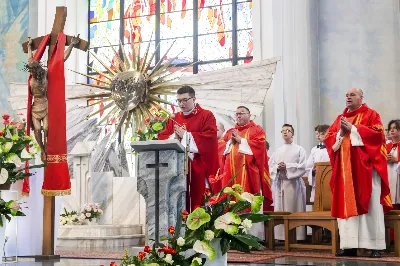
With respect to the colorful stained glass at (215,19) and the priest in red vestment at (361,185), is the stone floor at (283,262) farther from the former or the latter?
the colorful stained glass at (215,19)

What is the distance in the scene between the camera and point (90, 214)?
10.7 meters

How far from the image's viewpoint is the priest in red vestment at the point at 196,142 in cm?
695

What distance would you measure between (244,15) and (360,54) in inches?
117

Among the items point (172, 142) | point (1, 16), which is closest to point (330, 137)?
point (172, 142)

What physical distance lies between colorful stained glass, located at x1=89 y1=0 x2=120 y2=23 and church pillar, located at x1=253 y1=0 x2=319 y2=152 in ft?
15.0

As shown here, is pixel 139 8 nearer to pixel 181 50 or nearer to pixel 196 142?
pixel 181 50

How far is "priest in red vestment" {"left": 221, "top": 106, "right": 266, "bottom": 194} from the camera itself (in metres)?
9.09

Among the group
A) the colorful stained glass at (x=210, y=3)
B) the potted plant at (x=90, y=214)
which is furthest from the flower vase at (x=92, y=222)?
the colorful stained glass at (x=210, y=3)

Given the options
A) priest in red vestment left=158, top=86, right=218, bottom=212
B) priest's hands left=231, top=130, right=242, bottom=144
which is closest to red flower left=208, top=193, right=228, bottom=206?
priest in red vestment left=158, top=86, right=218, bottom=212

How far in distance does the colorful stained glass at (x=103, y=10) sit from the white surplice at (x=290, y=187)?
6.78 metres

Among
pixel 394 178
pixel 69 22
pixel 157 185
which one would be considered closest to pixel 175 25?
Result: pixel 69 22

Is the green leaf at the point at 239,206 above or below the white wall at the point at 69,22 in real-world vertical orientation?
below

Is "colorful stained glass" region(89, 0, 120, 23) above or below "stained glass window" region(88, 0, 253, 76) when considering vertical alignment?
above

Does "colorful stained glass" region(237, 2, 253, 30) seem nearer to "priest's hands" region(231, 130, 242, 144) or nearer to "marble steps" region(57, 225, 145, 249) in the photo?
"priest's hands" region(231, 130, 242, 144)
